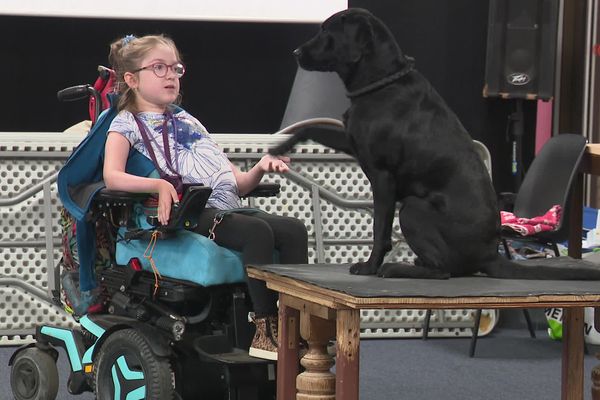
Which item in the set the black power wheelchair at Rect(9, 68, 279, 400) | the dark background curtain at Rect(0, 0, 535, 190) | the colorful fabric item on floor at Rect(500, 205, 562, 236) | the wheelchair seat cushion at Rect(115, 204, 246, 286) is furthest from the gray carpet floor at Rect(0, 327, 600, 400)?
the dark background curtain at Rect(0, 0, 535, 190)

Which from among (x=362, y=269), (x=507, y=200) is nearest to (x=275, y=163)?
(x=362, y=269)

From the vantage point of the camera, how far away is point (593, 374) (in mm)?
2568

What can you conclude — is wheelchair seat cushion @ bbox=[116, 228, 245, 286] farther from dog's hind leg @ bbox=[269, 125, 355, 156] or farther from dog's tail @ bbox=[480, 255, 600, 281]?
dog's tail @ bbox=[480, 255, 600, 281]

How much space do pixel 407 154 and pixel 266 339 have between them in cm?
55

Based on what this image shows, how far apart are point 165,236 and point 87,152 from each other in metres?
0.32

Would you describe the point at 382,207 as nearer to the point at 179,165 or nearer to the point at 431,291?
the point at 431,291

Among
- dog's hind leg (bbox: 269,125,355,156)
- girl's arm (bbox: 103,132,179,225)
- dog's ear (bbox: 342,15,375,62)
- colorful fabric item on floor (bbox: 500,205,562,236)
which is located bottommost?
colorful fabric item on floor (bbox: 500,205,562,236)

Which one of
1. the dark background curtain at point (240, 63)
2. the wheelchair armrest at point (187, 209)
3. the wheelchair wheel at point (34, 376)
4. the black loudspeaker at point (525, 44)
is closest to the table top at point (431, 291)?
the wheelchair armrest at point (187, 209)

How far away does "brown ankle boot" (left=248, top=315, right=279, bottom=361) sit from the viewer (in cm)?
245

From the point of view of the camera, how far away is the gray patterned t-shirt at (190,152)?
8.91 ft

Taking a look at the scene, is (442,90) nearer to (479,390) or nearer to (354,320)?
(479,390)

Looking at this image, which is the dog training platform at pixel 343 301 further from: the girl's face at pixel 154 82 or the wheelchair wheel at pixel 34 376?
the wheelchair wheel at pixel 34 376

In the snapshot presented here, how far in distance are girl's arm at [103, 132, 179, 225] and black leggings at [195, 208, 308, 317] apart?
130 millimetres

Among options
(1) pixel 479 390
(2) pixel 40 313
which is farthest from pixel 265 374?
(2) pixel 40 313
